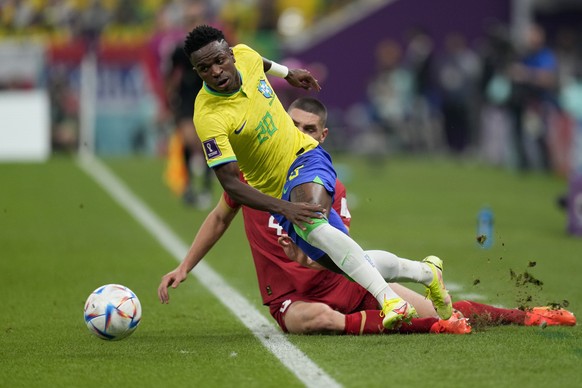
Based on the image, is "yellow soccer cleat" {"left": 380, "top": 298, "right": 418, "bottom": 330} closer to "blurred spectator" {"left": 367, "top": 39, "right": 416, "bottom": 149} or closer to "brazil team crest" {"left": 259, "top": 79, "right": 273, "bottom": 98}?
"brazil team crest" {"left": 259, "top": 79, "right": 273, "bottom": 98}

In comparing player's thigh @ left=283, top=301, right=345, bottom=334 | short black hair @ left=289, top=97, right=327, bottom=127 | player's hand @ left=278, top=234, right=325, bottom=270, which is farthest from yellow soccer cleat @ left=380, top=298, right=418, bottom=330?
short black hair @ left=289, top=97, right=327, bottom=127

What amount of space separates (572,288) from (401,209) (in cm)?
657

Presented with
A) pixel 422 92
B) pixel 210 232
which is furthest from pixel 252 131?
pixel 422 92

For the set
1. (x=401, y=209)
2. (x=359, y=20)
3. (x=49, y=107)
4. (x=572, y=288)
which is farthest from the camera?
(x=359, y=20)

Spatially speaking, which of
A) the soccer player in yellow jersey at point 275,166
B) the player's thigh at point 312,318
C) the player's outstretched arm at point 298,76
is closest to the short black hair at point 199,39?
the soccer player in yellow jersey at point 275,166

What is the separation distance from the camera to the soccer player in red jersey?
22.6 feet

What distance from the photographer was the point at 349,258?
6.52 metres

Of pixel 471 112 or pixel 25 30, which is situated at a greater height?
pixel 25 30

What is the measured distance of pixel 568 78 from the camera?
2114 cm

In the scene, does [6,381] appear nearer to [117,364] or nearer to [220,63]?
[117,364]

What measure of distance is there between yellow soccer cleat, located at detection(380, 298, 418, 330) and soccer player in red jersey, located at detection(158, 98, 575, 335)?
243 millimetres

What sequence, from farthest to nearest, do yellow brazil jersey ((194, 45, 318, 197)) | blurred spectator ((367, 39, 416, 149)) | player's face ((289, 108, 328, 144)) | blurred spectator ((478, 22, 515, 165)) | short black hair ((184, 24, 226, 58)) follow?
blurred spectator ((367, 39, 416, 149))
blurred spectator ((478, 22, 515, 165))
player's face ((289, 108, 328, 144))
short black hair ((184, 24, 226, 58))
yellow brazil jersey ((194, 45, 318, 197))

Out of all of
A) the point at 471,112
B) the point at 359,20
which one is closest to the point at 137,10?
the point at 359,20

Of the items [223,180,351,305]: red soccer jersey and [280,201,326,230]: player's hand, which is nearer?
[280,201,326,230]: player's hand
